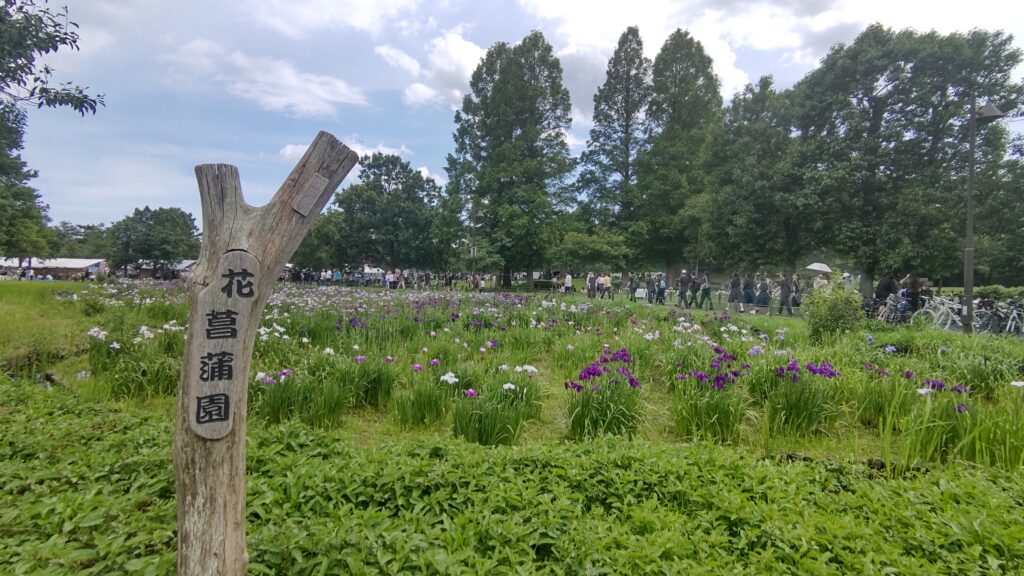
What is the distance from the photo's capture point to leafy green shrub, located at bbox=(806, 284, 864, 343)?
25.7ft

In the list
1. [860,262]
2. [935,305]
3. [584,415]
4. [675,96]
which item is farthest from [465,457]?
[675,96]

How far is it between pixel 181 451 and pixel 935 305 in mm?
16883

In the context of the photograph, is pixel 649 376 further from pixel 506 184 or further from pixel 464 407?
pixel 506 184

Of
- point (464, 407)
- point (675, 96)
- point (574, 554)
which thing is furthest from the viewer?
point (675, 96)

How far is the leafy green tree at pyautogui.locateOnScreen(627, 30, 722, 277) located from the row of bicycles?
1553cm

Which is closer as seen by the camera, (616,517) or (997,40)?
(616,517)

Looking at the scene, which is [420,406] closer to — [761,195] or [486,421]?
[486,421]

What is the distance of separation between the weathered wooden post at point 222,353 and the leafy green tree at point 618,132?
2874cm

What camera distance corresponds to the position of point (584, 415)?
4152 millimetres

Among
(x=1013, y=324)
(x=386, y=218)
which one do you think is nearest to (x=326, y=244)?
(x=386, y=218)

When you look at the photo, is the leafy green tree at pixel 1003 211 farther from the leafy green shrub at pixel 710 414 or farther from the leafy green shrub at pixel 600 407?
the leafy green shrub at pixel 600 407

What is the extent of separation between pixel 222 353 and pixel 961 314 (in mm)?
16761

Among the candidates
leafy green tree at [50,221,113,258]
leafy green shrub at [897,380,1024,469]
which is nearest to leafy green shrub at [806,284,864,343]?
leafy green shrub at [897,380,1024,469]

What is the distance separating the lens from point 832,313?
784 cm
